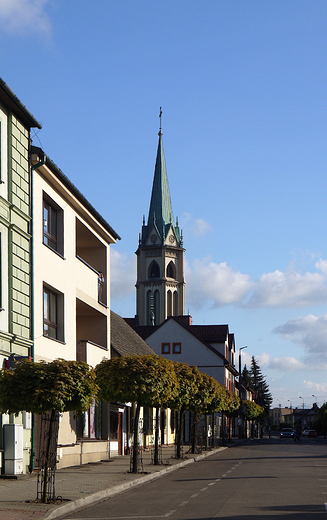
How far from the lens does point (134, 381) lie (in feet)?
67.7

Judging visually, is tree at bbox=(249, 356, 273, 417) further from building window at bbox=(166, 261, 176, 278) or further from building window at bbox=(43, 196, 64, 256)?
building window at bbox=(43, 196, 64, 256)

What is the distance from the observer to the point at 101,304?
93.2 feet

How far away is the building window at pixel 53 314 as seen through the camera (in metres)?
22.0

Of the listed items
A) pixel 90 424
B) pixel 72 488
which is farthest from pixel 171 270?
pixel 72 488

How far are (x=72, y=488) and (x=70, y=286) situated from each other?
31.0ft

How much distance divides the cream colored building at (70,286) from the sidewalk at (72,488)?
1.92 metres

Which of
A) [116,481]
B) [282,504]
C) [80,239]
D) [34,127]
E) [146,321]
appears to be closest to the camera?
[282,504]

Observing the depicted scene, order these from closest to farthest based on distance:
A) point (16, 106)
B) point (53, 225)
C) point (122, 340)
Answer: point (16, 106)
point (53, 225)
point (122, 340)

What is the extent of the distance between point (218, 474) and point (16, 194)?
1054cm

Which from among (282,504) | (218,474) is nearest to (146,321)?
(218,474)

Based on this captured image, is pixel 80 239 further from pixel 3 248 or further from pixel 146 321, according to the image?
pixel 146 321

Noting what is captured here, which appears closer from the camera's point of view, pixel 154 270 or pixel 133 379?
pixel 133 379

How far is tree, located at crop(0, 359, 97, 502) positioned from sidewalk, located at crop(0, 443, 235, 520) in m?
0.65

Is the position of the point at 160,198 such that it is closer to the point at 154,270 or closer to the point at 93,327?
the point at 154,270
